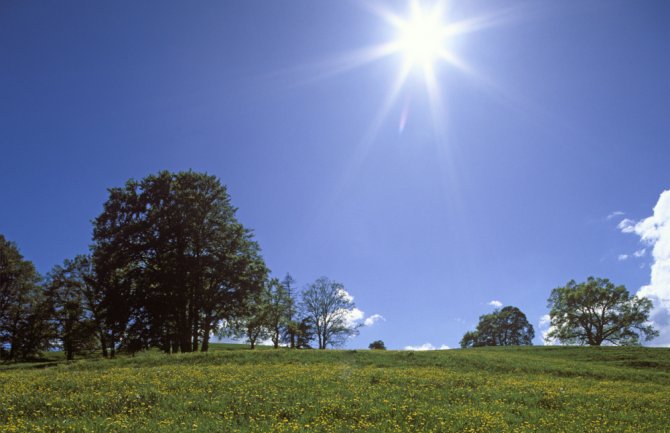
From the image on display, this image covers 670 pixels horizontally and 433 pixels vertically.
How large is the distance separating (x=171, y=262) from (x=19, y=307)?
29.0 metres

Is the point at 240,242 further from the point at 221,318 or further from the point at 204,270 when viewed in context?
the point at 221,318

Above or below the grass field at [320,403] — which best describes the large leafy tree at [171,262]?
above

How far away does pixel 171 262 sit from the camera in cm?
3556

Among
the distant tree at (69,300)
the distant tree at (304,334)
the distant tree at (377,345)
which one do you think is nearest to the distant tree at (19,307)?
the distant tree at (69,300)

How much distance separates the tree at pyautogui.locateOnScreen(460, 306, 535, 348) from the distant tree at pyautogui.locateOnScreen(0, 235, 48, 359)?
9382cm

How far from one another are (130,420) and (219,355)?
15.7 meters

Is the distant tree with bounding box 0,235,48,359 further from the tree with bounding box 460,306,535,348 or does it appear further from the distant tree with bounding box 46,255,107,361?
the tree with bounding box 460,306,535,348

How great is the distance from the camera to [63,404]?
11609 millimetres

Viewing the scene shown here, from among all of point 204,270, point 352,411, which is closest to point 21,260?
point 204,270

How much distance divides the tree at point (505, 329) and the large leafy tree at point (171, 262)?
79134 millimetres

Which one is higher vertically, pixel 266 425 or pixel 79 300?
pixel 79 300

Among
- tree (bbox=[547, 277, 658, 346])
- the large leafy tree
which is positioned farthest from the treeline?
tree (bbox=[547, 277, 658, 346])

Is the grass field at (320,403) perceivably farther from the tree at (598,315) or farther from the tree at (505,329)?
the tree at (505,329)

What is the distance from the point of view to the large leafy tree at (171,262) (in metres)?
34.0
